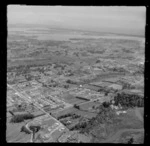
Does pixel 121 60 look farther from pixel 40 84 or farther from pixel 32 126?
pixel 32 126

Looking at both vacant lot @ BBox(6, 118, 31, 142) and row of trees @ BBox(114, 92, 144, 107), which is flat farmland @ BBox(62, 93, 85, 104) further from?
vacant lot @ BBox(6, 118, 31, 142)

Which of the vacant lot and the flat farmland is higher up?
the flat farmland

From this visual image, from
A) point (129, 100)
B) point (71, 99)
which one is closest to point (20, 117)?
point (71, 99)

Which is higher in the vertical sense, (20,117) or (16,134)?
(20,117)

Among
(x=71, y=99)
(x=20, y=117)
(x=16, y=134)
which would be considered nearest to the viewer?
(x=16, y=134)

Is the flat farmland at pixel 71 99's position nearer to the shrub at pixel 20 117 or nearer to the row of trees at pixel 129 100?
the row of trees at pixel 129 100

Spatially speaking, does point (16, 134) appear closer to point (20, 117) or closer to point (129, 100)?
point (20, 117)

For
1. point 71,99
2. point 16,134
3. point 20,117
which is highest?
point 71,99

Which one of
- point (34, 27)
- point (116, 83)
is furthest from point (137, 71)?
point (34, 27)
